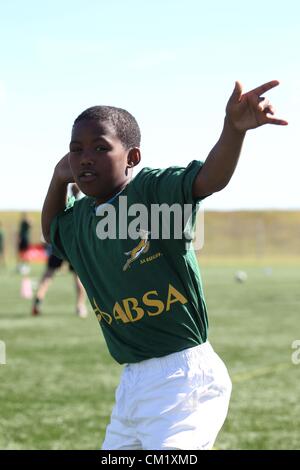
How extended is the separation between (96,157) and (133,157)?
0.69ft

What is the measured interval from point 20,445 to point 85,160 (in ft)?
9.86

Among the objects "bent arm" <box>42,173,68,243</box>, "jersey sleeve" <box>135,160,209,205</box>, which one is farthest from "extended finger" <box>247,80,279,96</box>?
"bent arm" <box>42,173,68,243</box>

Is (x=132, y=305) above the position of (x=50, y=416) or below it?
above

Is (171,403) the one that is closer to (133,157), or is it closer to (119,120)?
(133,157)

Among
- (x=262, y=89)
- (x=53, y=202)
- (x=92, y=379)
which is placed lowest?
(x=92, y=379)

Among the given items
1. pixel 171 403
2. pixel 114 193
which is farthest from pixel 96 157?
pixel 171 403

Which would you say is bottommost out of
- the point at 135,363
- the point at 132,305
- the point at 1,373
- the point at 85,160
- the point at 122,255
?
the point at 1,373

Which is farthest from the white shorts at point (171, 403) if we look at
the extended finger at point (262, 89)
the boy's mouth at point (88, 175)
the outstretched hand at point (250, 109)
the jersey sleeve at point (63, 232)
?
the extended finger at point (262, 89)

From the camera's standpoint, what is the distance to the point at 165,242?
127 inches

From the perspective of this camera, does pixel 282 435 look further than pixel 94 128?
Yes

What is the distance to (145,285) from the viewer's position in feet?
10.7

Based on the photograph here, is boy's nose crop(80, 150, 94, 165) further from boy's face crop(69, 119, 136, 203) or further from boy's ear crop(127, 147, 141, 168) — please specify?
boy's ear crop(127, 147, 141, 168)

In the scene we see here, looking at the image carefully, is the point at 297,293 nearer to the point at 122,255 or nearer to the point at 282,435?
the point at 282,435
